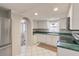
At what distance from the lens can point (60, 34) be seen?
5.48 ft

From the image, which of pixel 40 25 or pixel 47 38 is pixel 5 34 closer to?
pixel 40 25

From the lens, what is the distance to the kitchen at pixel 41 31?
1.46 meters

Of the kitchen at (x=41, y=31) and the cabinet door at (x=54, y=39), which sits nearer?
the kitchen at (x=41, y=31)

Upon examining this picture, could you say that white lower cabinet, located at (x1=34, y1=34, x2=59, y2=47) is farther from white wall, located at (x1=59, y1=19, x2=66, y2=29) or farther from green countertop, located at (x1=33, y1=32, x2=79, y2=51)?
white wall, located at (x1=59, y1=19, x2=66, y2=29)

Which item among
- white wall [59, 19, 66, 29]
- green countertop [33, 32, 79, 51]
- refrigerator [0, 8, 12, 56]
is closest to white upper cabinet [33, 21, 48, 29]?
green countertop [33, 32, 79, 51]

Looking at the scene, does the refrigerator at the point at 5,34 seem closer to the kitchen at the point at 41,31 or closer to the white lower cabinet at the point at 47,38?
the kitchen at the point at 41,31

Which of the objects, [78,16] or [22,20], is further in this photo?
[22,20]

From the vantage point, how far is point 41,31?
1.69 m

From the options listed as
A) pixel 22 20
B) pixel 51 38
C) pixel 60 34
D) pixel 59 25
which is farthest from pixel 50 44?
pixel 22 20

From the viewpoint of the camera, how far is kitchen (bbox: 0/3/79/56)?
1458mm

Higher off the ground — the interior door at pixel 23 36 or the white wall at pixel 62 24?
the white wall at pixel 62 24

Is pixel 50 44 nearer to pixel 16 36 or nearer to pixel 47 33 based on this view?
pixel 47 33

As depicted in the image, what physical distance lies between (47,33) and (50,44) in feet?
0.73

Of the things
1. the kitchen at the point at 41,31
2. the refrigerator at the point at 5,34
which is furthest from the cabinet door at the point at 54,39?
the refrigerator at the point at 5,34
